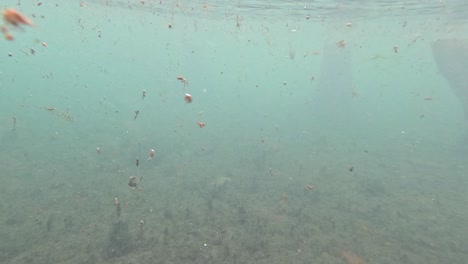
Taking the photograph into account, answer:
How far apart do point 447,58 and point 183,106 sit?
26094mm

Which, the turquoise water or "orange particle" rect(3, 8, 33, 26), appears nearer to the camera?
"orange particle" rect(3, 8, 33, 26)

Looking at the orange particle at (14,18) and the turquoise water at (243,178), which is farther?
the turquoise water at (243,178)

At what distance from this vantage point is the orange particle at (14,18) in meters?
2.66

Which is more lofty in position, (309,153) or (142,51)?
(142,51)

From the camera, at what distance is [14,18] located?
271 centimetres

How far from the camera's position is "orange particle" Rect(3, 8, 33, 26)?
2656 mm

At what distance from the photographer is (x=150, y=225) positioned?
33.6ft

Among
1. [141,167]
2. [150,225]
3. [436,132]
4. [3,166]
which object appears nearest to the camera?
[150,225]

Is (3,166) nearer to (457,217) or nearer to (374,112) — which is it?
(457,217)

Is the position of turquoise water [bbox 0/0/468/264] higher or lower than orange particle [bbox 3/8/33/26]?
lower

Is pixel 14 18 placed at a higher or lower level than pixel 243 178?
higher

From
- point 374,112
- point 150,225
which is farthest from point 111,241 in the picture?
point 374,112

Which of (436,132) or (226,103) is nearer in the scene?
(436,132)

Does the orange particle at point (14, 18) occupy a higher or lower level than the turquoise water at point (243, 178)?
higher
